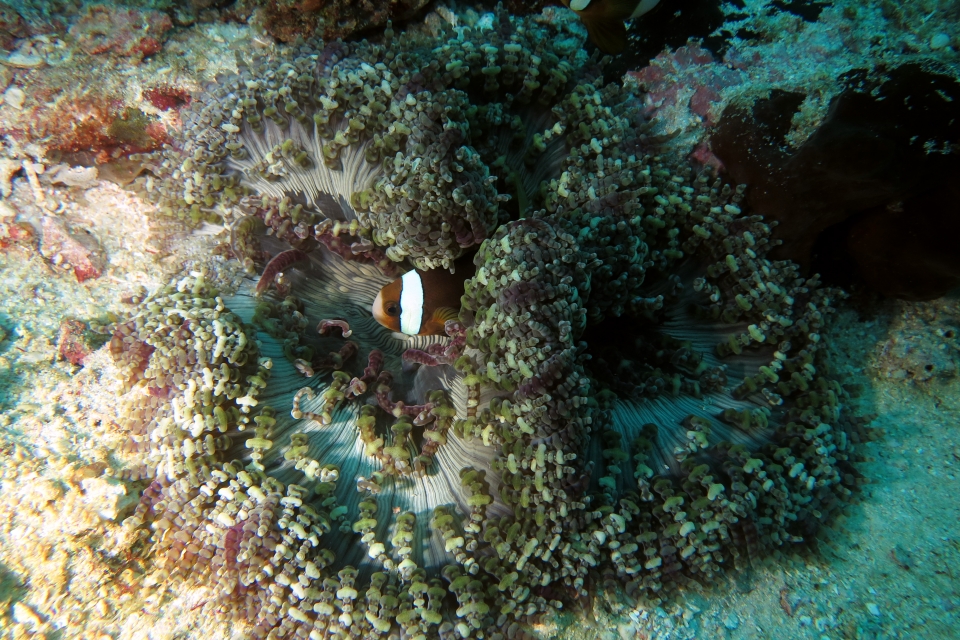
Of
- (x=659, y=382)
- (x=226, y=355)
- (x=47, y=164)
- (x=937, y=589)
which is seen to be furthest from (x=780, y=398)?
(x=47, y=164)

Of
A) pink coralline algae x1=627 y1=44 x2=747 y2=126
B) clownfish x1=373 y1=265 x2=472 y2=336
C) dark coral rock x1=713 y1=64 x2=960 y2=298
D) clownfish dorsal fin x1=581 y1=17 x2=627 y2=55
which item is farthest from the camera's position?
clownfish dorsal fin x1=581 y1=17 x2=627 y2=55

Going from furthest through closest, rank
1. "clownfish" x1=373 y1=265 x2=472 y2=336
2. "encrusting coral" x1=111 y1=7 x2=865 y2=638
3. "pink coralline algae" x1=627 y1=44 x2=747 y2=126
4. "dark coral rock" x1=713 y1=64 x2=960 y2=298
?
"pink coralline algae" x1=627 y1=44 x2=747 y2=126
"clownfish" x1=373 y1=265 x2=472 y2=336
"dark coral rock" x1=713 y1=64 x2=960 y2=298
"encrusting coral" x1=111 y1=7 x2=865 y2=638

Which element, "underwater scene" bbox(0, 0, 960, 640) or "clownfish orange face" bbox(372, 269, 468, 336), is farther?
"clownfish orange face" bbox(372, 269, 468, 336)

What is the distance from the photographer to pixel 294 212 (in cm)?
272

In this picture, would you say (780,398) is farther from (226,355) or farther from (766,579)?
(226,355)

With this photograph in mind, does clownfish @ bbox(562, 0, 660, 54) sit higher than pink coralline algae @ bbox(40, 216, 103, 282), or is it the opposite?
clownfish @ bbox(562, 0, 660, 54)

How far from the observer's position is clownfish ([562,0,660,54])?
2881mm

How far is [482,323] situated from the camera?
84.4 inches

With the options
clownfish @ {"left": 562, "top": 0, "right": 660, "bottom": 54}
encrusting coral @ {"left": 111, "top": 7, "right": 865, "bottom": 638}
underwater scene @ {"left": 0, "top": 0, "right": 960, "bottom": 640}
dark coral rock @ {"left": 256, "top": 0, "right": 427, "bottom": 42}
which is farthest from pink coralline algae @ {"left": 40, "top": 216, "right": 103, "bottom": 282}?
clownfish @ {"left": 562, "top": 0, "right": 660, "bottom": 54}

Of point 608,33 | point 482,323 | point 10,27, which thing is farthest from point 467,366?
point 10,27

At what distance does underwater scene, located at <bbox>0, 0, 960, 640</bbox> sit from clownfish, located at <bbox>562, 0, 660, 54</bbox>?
0.02 metres

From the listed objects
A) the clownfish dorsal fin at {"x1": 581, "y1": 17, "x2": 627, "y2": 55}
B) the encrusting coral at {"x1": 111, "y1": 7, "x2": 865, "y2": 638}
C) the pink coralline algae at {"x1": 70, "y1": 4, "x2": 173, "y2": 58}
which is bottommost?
the encrusting coral at {"x1": 111, "y1": 7, "x2": 865, "y2": 638}

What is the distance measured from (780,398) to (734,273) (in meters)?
0.71

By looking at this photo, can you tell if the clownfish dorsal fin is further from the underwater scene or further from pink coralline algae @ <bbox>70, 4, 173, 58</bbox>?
→ pink coralline algae @ <bbox>70, 4, 173, 58</bbox>
